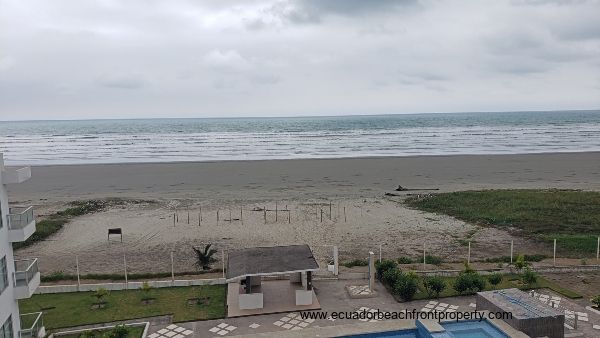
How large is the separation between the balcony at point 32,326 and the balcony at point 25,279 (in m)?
1.02

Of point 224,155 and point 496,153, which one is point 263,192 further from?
point 496,153

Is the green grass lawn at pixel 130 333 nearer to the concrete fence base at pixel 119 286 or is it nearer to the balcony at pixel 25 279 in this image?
the balcony at pixel 25 279

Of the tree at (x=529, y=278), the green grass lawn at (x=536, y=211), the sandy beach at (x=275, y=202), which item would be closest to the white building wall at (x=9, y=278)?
the sandy beach at (x=275, y=202)

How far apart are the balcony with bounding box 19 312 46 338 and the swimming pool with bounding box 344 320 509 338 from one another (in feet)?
30.9

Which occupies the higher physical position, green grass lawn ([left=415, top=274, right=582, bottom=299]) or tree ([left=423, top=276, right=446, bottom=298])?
tree ([left=423, top=276, right=446, bottom=298])

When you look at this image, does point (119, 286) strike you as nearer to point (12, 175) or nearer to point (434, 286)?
point (12, 175)

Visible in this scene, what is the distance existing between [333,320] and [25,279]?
373 inches

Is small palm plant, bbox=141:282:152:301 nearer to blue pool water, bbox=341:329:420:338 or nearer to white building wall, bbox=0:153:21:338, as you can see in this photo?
white building wall, bbox=0:153:21:338

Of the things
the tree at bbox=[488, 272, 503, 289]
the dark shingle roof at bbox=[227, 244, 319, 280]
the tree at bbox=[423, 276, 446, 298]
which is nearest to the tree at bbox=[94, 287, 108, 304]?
the dark shingle roof at bbox=[227, 244, 319, 280]

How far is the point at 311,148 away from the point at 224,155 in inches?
596

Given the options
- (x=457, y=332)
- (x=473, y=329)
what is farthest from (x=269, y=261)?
(x=473, y=329)

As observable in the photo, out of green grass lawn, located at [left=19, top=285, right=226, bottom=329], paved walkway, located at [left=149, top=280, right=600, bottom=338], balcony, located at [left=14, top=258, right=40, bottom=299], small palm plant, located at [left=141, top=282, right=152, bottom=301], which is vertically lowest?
paved walkway, located at [left=149, top=280, right=600, bottom=338]

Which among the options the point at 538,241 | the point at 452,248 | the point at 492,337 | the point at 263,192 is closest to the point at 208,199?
the point at 263,192

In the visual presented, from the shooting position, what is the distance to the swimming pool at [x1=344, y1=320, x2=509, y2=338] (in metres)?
11.5
